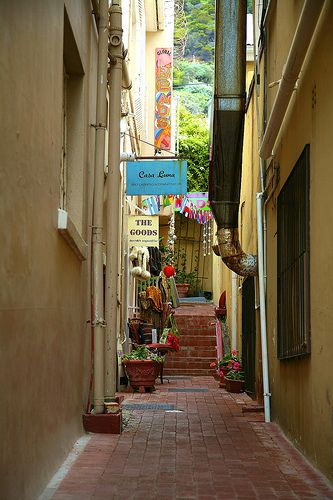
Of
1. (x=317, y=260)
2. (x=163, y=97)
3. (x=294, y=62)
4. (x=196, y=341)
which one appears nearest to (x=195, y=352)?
(x=196, y=341)

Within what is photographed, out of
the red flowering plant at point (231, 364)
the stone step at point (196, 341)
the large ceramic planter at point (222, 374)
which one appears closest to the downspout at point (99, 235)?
the red flowering plant at point (231, 364)

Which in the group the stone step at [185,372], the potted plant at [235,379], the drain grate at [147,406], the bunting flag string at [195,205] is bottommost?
the drain grate at [147,406]

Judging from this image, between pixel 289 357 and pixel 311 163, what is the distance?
2340 millimetres

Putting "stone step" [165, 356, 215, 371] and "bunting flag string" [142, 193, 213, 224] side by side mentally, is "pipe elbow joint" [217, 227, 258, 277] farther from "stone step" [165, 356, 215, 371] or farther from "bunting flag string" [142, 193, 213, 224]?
"bunting flag string" [142, 193, 213, 224]

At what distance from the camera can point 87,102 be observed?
29.2ft

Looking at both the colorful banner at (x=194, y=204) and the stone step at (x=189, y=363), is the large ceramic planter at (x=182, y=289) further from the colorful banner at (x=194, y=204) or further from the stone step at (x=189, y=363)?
the stone step at (x=189, y=363)

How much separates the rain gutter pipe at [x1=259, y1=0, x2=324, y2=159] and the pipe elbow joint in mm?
2187

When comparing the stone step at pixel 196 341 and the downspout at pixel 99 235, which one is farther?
the stone step at pixel 196 341

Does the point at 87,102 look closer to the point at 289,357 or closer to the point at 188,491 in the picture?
the point at 289,357

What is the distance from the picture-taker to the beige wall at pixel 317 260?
6.20m

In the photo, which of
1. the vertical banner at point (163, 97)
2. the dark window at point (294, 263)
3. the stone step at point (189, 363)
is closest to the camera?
the dark window at point (294, 263)

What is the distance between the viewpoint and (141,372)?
14.4m

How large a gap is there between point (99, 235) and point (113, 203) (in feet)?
2.21

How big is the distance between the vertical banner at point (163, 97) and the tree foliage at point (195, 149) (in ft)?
28.6
